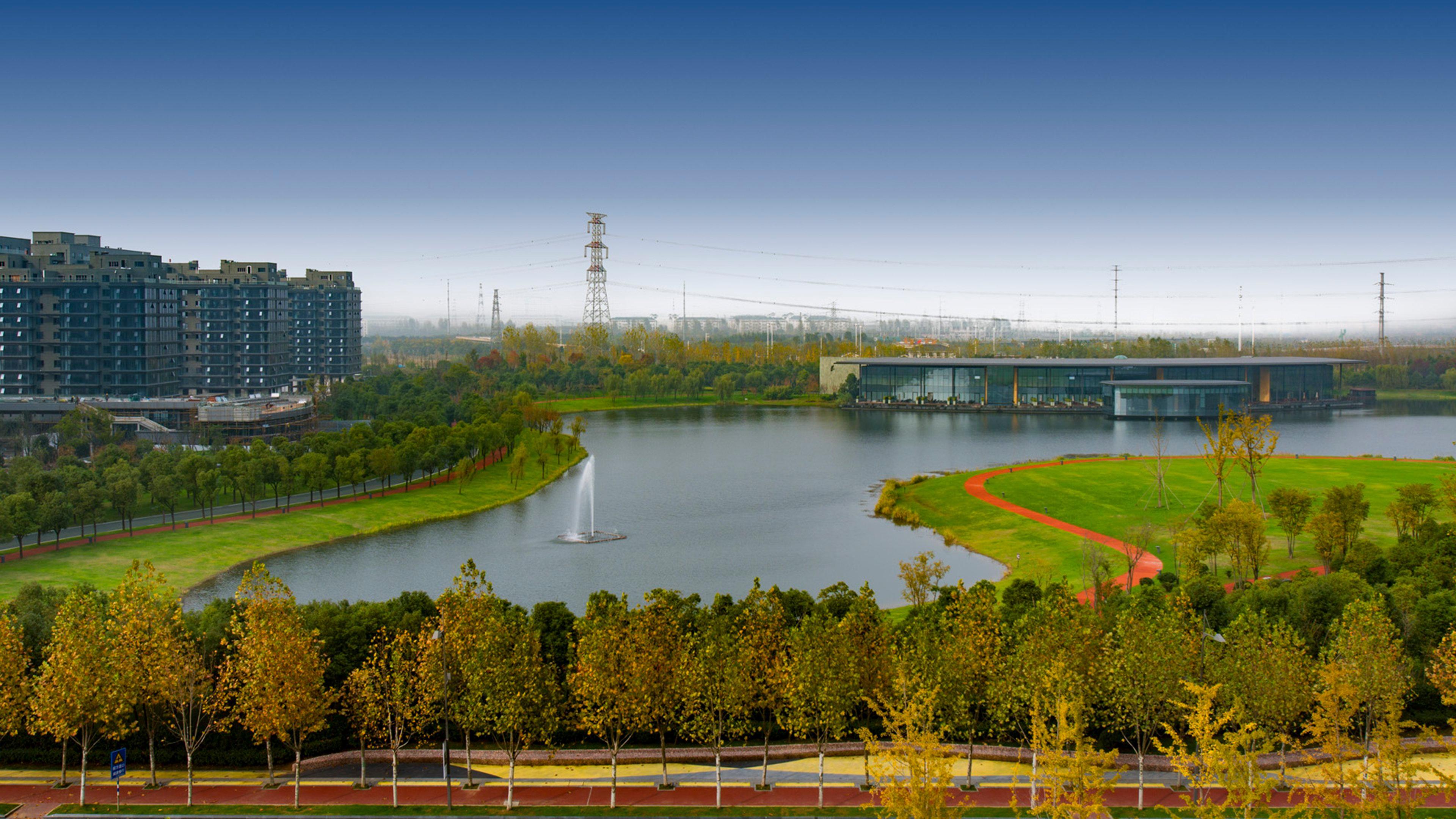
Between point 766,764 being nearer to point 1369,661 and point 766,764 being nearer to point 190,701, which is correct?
point 190,701

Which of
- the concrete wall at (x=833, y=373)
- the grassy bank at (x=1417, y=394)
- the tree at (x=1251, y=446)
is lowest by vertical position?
the tree at (x=1251, y=446)

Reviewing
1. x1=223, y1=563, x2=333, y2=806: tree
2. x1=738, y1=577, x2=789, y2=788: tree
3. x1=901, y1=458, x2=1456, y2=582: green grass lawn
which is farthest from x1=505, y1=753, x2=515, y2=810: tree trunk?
x1=901, y1=458, x2=1456, y2=582: green grass lawn

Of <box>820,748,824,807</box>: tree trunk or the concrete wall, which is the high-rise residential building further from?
<box>820,748,824,807</box>: tree trunk

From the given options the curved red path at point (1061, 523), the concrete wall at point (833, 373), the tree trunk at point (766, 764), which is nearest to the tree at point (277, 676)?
the tree trunk at point (766, 764)

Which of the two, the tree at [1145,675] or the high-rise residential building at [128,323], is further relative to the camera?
the high-rise residential building at [128,323]

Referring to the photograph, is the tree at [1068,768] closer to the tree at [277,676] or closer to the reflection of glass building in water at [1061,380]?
the tree at [277,676]

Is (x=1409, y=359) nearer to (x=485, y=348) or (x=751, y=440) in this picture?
(x=751, y=440)
